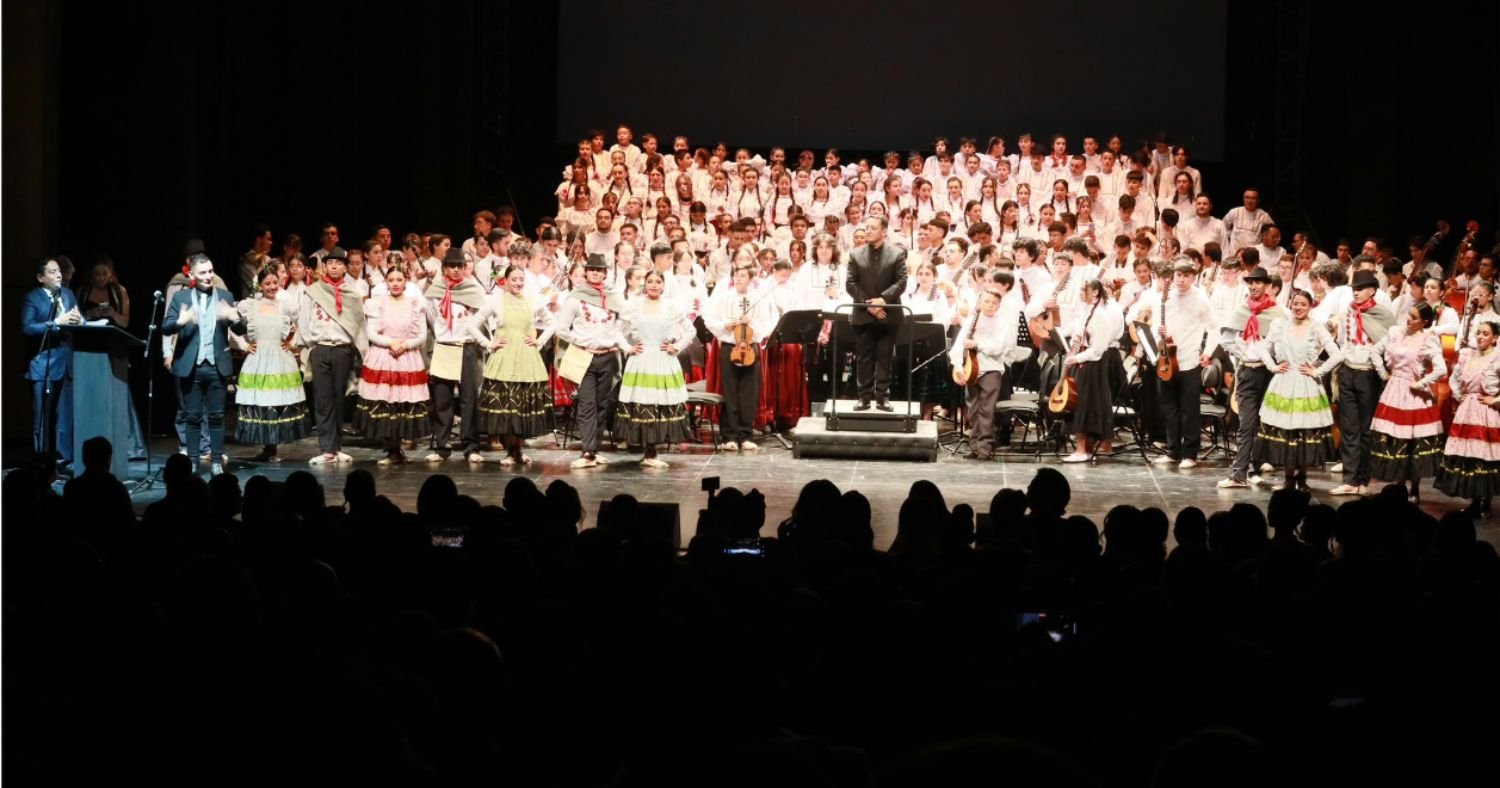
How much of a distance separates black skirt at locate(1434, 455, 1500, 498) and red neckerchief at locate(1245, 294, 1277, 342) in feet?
4.82

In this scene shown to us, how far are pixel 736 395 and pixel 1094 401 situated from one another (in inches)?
108

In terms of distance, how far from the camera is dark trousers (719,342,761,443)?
11742 millimetres

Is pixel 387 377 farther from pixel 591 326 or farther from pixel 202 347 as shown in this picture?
pixel 591 326

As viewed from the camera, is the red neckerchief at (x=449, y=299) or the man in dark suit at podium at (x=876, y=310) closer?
the red neckerchief at (x=449, y=299)

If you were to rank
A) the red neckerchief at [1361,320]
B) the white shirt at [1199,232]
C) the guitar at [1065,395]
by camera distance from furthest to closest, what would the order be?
1. the white shirt at [1199,232]
2. the guitar at [1065,395]
3. the red neckerchief at [1361,320]

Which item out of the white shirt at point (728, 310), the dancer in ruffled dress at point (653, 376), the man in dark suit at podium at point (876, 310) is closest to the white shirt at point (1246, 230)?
the man in dark suit at podium at point (876, 310)

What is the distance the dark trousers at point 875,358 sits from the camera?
1128 centimetres

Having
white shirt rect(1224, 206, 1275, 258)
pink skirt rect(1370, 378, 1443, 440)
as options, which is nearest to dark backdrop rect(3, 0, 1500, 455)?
white shirt rect(1224, 206, 1275, 258)

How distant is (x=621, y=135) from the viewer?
16750 millimetres

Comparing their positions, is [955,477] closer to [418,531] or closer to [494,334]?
[494,334]

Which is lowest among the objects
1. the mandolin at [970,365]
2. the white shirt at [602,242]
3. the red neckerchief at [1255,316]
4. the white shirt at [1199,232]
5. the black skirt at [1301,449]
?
the black skirt at [1301,449]

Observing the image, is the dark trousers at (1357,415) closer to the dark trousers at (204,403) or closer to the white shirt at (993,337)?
the white shirt at (993,337)

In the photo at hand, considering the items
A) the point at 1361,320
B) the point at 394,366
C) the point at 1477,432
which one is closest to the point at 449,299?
the point at 394,366

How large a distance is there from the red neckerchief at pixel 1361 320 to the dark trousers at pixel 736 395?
14.4 ft
